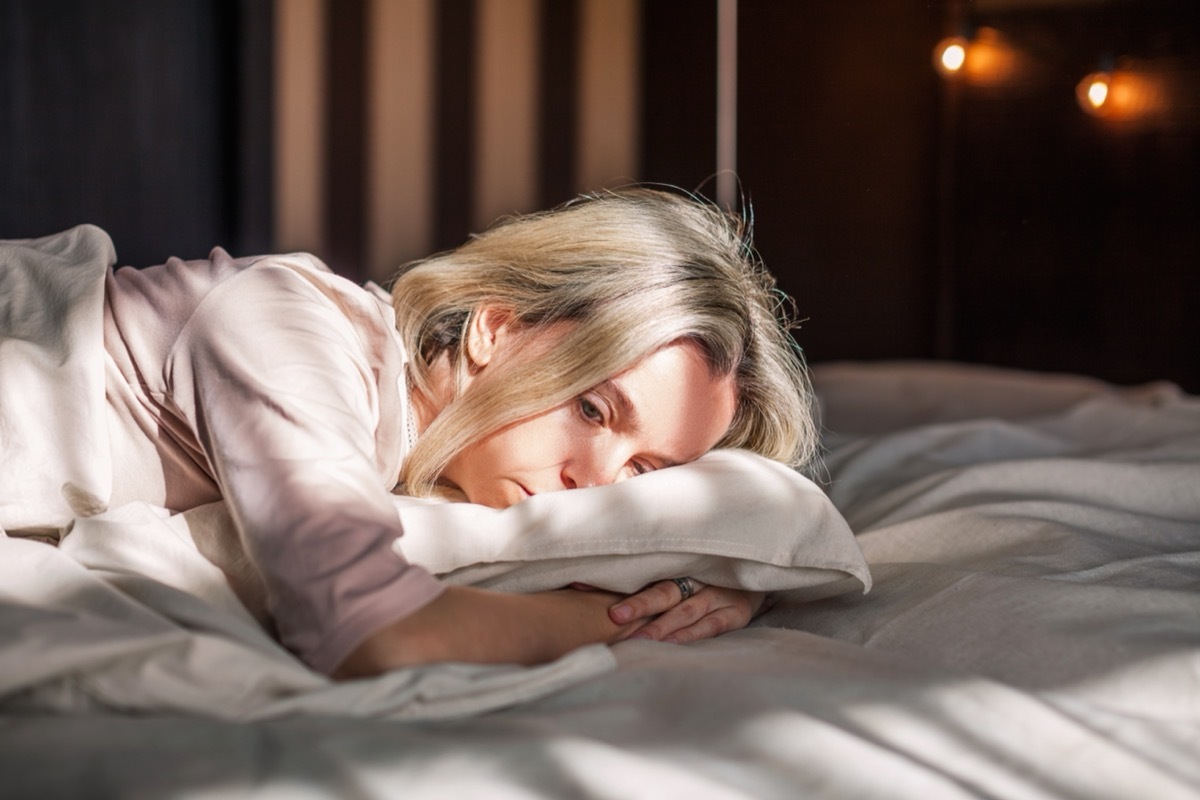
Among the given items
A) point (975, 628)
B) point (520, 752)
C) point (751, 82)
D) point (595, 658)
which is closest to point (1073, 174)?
point (751, 82)

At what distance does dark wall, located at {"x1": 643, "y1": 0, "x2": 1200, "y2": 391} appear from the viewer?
2.28 metres

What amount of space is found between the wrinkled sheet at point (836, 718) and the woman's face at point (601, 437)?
0.21m

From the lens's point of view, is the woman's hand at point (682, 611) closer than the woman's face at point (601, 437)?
Yes

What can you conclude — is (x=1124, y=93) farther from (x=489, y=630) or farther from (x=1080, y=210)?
(x=489, y=630)

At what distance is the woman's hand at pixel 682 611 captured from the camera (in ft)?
3.22

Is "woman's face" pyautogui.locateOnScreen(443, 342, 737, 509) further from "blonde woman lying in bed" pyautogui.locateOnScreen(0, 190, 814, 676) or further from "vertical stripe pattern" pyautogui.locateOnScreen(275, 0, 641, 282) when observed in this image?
"vertical stripe pattern" pyautogui.locateOnScreen(275, 0, 641, 282)

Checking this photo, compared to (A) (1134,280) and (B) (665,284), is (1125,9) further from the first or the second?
(B) (665,284)

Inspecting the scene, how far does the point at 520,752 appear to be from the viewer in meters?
0.64

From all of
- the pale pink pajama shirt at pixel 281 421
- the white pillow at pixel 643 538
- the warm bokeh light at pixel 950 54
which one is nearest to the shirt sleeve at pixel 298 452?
the pale pink pajama shirt at pixel 281 421

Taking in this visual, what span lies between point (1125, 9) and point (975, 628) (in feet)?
6.53

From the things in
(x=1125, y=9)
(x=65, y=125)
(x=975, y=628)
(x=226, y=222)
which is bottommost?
(x=975, y=628)

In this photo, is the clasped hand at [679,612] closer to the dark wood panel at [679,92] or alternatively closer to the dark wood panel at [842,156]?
the dark wood panel at [842,156]

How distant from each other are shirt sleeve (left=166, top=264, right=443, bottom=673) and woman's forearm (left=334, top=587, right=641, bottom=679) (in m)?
0.01

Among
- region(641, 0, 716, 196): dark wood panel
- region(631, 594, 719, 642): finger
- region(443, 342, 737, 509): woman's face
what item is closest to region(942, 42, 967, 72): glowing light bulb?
region(641, 0, 716, 196): dark wood panel
